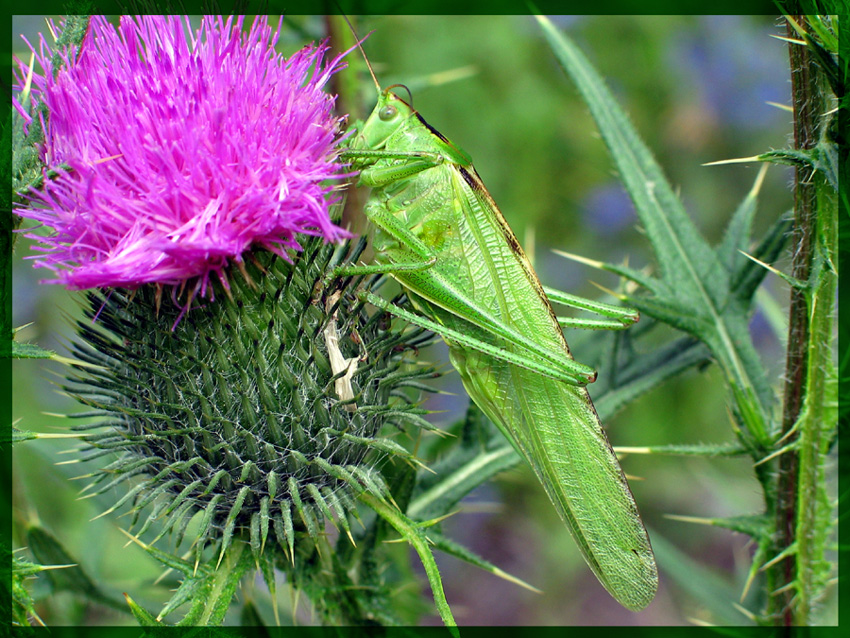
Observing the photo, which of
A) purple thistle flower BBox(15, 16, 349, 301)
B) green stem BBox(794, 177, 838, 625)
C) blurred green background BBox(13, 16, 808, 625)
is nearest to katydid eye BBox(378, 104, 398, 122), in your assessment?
purple thistle flower BBox(15, 16, 349, 301)

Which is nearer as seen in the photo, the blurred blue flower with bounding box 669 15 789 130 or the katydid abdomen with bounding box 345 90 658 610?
the katydid abdomen with bounding box 345 90 658 610

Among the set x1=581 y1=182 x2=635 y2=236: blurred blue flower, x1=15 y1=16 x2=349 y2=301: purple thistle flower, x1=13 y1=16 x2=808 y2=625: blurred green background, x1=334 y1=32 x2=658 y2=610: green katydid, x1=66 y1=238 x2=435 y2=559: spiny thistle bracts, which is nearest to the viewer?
x1=15 y1=16 x2=349 y2=301: purple thistle flower

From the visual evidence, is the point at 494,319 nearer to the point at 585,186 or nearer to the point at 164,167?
the point at 164,167

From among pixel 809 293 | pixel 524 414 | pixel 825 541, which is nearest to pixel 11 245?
pixel 524 414

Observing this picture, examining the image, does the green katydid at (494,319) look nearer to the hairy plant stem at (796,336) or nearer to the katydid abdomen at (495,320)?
the katydid abdomen at (495,320)

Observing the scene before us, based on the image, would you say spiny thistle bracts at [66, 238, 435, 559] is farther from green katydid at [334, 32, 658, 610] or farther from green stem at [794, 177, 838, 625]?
green stem at [794, 177, 838, 625]

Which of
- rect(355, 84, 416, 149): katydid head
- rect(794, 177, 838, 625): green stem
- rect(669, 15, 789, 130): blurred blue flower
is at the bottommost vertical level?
rect(794, 177, 838, 625): green stem

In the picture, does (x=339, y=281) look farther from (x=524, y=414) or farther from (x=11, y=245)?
(x=11, y=245)
